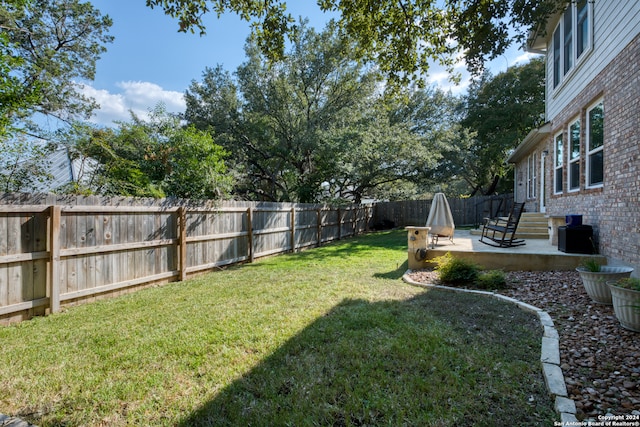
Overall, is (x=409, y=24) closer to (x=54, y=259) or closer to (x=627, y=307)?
(x=627, y=307)

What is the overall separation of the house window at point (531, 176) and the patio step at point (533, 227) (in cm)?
222

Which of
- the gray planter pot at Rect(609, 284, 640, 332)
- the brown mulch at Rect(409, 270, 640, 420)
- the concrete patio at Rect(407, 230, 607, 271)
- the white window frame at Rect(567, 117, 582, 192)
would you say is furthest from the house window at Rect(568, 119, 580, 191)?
the gray planter pot at Rect(609, 284, 640, 332)

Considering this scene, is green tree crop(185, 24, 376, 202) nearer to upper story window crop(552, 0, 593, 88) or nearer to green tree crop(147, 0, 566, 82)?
upper story window crop(552, 0, 593, 88)

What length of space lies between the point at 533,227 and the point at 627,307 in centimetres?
688

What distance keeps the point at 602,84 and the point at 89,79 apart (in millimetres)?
16417

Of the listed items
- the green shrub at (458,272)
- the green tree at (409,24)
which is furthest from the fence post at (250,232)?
the green shrub at (458,272)

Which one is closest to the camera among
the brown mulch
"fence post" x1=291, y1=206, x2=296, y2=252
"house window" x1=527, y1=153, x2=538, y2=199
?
the brown mulch

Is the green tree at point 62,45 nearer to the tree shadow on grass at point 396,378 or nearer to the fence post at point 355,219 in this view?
the tree shadow on grass at point 396,378

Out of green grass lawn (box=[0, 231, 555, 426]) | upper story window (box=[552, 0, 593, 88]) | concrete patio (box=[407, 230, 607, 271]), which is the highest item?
upper story window (box=[552, 0, 593, 88])

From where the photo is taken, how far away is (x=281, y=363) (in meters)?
2.71

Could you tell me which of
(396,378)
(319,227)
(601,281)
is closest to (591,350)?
(601,281)

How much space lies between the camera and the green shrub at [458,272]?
5.29 meters

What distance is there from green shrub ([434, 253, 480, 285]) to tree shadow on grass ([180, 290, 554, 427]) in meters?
1.59

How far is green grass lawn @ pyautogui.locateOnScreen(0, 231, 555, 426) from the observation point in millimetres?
2076
